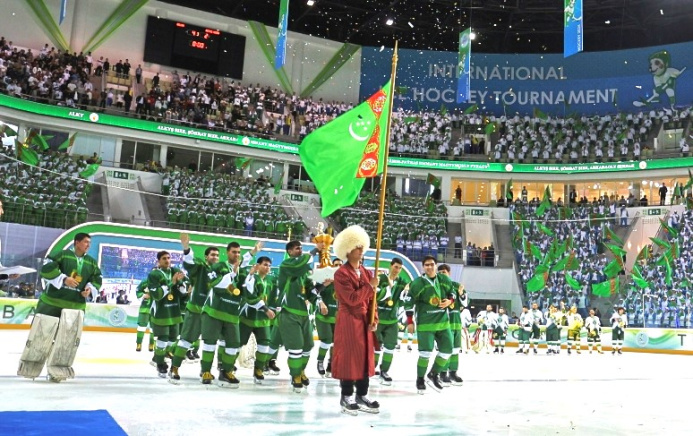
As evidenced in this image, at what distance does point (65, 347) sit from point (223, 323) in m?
2.02

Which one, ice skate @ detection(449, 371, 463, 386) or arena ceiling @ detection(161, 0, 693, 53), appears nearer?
ice skate @ detection(449, 371, 463, 386)

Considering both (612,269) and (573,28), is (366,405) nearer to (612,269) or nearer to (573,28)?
(573,28)

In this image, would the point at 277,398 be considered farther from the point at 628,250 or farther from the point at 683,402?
the point at 628,250

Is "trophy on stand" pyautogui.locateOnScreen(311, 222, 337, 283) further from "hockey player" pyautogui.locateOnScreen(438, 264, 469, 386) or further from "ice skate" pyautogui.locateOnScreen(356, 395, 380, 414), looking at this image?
"hockey player" pyautogui.locateOnScreen(438, 264, 469, 386)

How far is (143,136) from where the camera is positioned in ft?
117

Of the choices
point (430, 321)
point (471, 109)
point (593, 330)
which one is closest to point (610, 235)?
point (593, 330)

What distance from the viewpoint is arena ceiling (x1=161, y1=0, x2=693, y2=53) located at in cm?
4197

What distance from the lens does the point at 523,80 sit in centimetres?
4641

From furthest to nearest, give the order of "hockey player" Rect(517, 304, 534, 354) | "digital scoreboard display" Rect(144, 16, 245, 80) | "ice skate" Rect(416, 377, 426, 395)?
"digital scoreboard display" Rect(144, 16, 245, 80)
"hockey player" Rect(517, 304, 534, 354)
"ice skate" Rect(416, 377, 426, 395)

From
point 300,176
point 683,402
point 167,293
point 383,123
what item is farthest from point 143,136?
point 683,402

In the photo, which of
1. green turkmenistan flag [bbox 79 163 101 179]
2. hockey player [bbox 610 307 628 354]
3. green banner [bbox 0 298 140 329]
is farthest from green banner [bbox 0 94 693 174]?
hockey player [bbox 610 307 628 354]

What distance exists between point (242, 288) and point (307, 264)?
4.09ft

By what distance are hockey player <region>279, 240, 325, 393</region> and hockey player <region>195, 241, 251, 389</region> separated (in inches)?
25.9

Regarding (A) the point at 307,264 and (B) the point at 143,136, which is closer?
(A) the point at 307,264
